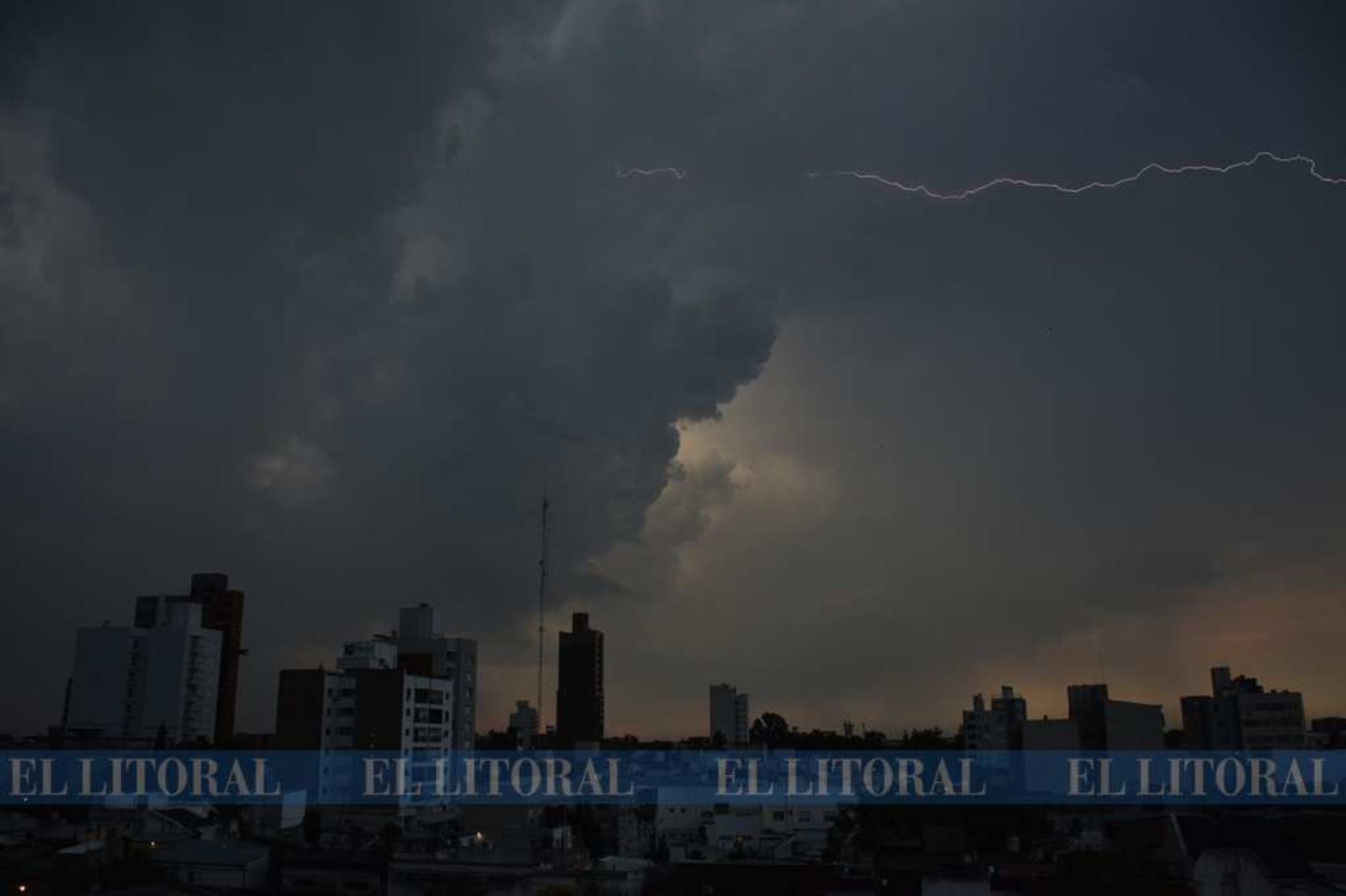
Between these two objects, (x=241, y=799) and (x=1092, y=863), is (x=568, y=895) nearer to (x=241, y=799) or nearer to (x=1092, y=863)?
(x=1092, y=863)

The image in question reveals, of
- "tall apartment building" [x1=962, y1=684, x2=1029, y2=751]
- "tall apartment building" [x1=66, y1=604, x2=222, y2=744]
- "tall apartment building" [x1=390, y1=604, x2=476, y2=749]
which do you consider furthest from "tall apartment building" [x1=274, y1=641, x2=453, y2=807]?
"tall apartment building" [x1=962, y1=684, x2=1029, y2=751]

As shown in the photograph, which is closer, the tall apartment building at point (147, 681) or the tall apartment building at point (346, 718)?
the tall apartment building at point (346, 718)

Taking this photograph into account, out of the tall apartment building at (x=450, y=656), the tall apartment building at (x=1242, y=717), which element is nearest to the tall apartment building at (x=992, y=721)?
the tall apartment building at (x=1242, y=717)

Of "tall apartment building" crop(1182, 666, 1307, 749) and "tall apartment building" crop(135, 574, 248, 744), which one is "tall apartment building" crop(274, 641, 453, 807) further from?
"tall apartment building" crop(1182, 666, 1307, 749)

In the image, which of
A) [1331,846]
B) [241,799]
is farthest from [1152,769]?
[241,799]

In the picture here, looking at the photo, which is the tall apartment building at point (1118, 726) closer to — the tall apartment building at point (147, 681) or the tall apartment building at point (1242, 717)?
the tall apartment building at point (1242, 717)

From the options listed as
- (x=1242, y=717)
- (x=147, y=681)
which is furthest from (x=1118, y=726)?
(x=147, y=681)

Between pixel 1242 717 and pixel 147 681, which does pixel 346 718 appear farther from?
pixel 1242 717
